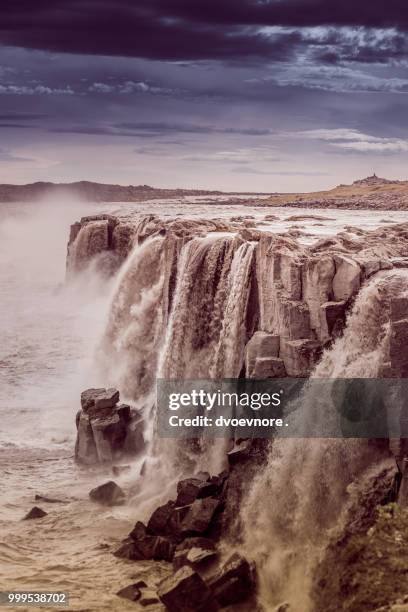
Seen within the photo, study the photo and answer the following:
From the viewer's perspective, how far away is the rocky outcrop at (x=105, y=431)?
939 inches

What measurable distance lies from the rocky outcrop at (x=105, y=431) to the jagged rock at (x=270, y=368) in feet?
24.7

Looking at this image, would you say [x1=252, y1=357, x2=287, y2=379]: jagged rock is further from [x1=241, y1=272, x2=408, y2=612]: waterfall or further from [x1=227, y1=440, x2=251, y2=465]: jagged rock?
[x1=227, y1=440, x2=251, y2=465]: jagged rock

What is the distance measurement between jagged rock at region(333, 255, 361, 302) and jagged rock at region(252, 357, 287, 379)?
7.40ft

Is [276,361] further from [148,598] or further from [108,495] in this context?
[108,495]

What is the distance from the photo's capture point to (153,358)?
92.9ft

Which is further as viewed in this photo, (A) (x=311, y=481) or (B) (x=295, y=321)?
(B) (x=295, y=321)

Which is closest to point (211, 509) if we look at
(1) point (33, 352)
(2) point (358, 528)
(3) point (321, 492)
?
(3) point (321, 492)

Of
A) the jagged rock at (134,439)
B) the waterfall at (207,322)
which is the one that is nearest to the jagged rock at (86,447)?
the jagged rock at (134,439)

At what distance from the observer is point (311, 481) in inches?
641

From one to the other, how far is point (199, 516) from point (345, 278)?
22.4 feet

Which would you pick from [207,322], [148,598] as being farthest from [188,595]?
[207,322]

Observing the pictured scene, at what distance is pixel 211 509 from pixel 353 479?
3.87 metres

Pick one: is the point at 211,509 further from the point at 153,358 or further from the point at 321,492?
the point at 153,358

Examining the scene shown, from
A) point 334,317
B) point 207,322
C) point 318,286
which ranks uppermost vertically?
point 318,286
